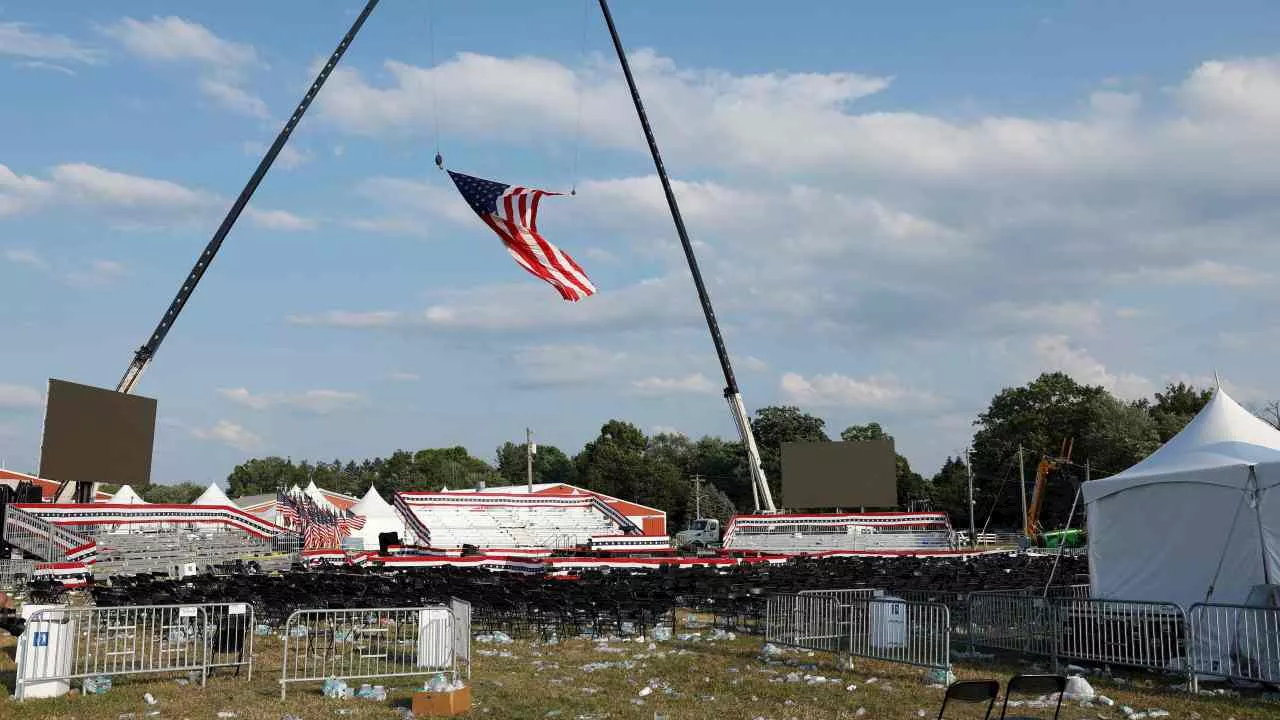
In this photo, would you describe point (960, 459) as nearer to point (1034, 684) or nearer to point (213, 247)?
point (213, 247)

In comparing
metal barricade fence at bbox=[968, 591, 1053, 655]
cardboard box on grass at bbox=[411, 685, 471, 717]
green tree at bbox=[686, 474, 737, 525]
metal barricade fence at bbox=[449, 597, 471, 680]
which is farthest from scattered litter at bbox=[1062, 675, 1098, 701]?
green tree at bbox=[686, 474, 737, 525]

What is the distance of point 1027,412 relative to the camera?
82062 mm

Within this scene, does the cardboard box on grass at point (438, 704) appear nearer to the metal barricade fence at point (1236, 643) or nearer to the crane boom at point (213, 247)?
the metal barricade fence at point (1236, 643)

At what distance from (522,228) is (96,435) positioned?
1958 cm

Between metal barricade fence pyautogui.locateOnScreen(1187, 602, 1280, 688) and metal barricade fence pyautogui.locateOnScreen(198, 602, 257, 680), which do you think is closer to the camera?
metal barricade fence pyautogui.locateOnScreen(1187, 602, 1280, 688)

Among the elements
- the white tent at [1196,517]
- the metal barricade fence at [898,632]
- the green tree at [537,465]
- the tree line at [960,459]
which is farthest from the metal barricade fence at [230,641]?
the green tree at [537,465]

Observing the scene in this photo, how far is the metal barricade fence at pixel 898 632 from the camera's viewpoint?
12.1 meters

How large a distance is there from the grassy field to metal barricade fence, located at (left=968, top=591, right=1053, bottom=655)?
880mm

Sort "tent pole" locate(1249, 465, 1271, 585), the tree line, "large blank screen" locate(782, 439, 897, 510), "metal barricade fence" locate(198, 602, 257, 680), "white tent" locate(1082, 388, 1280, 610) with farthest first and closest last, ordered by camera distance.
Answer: the tree line, "large blank screen" locate(782, 439, 897, 510), "white tent" locate(1082, 388, 1280, 610), "tent pole" locate(1249, 465, 1271, 585), "metal barricade fence" locate(198, 602, 257, 680)

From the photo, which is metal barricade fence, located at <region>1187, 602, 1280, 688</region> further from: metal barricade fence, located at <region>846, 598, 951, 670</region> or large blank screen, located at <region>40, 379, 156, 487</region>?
large blank screen, located at <region>40, 379, 156, 487</region>

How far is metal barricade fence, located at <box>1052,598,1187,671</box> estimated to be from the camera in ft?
39.1

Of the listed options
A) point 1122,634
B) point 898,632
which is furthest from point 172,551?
point 1122,634

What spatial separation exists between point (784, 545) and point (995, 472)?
3747 centimetres

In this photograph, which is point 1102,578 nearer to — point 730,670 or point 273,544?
point 730,670
